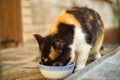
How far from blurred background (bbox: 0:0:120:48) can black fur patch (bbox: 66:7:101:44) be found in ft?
4.71

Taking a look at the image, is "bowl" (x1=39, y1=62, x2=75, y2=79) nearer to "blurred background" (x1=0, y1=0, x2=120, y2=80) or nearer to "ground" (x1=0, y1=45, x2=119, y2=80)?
"ground" (x1=0, y1=45, x2=119, y2=80)

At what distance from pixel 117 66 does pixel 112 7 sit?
1.91m

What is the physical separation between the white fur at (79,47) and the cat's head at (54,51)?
0.07 meters

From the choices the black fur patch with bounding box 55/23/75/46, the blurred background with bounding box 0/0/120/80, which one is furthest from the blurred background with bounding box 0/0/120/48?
the black fur patch with bounding box 55/23/75/46

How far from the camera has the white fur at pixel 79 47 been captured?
1.37 m

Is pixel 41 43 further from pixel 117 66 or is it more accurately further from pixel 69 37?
Answer: pixel 117 66

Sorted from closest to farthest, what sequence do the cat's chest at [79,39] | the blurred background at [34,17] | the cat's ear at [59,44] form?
the cat's ear at [59,44] → the cat's chest at [79,39] → the blurred background at [34,17]

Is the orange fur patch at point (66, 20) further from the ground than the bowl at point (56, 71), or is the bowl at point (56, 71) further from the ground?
the orange fur patch at point (66, 20)

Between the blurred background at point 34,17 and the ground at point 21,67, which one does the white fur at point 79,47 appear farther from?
the blurred background at point 34,17

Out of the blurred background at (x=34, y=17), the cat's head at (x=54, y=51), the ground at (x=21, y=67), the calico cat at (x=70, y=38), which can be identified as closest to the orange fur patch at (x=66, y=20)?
the calico cat at (x=70, y=38)

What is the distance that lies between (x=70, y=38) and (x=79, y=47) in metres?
0.12

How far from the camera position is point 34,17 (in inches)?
125

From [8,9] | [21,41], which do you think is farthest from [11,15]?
[21,41]

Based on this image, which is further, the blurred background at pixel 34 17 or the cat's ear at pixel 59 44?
the blurred background at pixel 34 17
